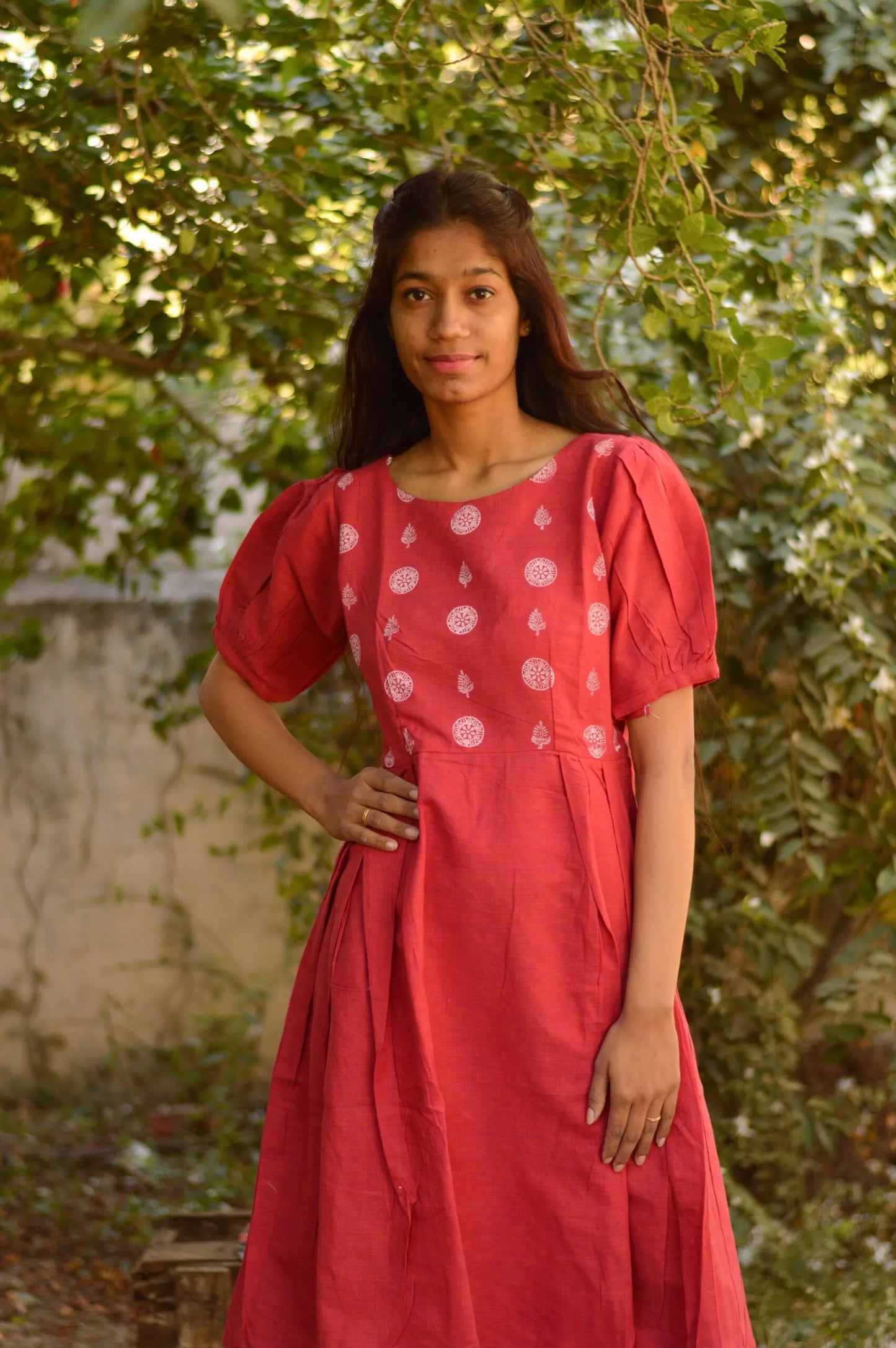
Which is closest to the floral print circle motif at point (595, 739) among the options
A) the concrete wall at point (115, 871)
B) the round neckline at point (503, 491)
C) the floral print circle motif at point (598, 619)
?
the floral print circle motif at point (598, 619)

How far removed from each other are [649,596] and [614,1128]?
64cm

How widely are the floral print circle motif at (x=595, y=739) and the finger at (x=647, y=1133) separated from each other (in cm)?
42

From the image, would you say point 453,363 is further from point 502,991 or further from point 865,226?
point 865,226

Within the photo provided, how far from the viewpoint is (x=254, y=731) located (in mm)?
2102

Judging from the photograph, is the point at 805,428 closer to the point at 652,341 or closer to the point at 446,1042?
the point at 652,341

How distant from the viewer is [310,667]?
6.97 feet

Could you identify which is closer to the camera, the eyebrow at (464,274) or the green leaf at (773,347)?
the eyebrow at (464,274)

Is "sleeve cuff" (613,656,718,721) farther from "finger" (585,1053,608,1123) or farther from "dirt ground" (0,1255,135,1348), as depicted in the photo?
"dirt ground" (0,1255,135,1348)

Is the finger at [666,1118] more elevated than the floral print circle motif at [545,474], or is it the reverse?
the floral print circle motif at [545,474]

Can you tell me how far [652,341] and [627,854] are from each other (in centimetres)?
154

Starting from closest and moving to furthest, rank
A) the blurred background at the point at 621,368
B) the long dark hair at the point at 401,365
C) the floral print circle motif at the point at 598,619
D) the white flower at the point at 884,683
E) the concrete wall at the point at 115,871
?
the floral print circle motif at the point at 598,619 → the long dark hair at the point at 401,365 → the blurred background at the point at 621,368 → the white flower at the point at 884,683 → the concrete wall at the point at 115,871

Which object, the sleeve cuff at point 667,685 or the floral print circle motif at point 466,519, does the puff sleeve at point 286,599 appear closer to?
the floral print circle motif at point 466,519

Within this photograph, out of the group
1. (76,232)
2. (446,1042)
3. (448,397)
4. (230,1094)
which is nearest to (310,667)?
(448,397)

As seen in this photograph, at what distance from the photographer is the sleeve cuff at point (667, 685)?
68.8 inches
